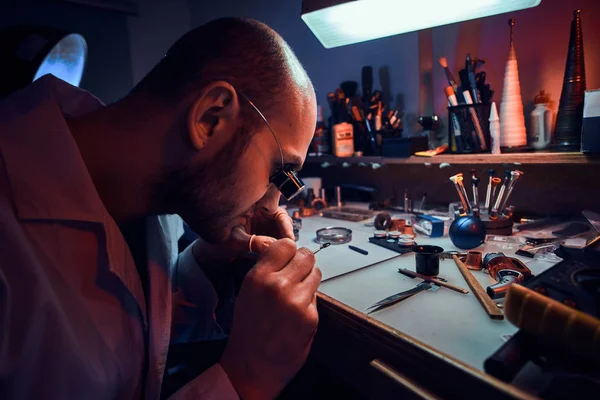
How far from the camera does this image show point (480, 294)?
0.68 meters

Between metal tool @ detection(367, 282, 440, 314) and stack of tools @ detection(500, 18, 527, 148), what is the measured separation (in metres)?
0.70

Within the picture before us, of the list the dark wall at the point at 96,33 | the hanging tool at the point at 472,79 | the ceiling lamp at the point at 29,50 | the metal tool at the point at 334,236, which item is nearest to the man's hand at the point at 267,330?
the metal tool at the point at 334,236

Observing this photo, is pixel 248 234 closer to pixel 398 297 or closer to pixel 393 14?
pixel 398 297

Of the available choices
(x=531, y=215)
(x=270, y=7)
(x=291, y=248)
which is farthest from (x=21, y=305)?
(x=270, y=7)

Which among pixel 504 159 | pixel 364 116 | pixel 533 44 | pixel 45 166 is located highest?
pixel 533 44

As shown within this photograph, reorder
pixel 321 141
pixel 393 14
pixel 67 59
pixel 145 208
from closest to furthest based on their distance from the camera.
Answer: pixel 145 208 → pixel 393 14 → pixel 67 59 → pixel 321 141

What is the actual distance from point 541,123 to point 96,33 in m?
2.77

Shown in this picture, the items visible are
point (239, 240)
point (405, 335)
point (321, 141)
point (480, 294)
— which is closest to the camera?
point (405, 335)

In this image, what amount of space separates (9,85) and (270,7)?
58.6 inches

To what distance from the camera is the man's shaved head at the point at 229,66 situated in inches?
27.1

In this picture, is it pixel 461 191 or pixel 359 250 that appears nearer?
pixel 359 250

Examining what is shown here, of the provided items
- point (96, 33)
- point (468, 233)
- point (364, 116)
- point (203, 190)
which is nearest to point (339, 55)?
point (364, 116)

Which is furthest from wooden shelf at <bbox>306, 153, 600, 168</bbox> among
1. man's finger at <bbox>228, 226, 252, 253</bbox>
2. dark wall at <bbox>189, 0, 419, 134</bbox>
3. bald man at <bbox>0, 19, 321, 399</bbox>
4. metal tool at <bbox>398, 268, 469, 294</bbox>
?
man's finger at <bbox>228, 226, 252, 253</bbox>

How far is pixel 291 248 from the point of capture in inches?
25.9
